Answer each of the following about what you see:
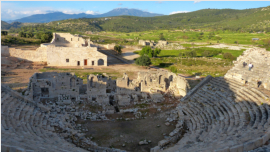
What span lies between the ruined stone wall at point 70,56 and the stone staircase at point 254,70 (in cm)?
2981

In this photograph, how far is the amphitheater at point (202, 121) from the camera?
9.71 metres

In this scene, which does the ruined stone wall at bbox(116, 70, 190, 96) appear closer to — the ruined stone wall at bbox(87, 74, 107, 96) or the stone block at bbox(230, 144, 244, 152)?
the ruined stone wall at bbox(87, 74, 107, 96)

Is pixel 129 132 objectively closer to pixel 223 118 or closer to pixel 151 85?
pixel 223 118

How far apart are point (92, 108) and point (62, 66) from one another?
25.8m

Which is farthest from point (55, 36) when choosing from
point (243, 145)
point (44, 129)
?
point (243, 145)

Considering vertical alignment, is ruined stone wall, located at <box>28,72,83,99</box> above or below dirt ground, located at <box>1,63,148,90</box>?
above

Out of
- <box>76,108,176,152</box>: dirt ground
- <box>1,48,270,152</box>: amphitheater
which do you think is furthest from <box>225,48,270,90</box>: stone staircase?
<box>76,108,176,152</box>: dirt ground

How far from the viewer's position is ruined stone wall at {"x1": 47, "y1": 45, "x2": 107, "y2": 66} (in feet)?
139

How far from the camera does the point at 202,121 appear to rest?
50.7 ft

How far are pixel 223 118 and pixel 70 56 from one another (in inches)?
1382

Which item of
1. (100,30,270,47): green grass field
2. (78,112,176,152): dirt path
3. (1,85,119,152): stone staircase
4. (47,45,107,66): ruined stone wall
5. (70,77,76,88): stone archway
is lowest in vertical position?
(78,112,176,152): dirt path

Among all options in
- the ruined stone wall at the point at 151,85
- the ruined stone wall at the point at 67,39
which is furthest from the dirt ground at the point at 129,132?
the ruined stone wall at the point at 67,39

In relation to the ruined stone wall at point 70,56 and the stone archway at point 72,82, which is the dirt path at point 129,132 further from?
the ruined stone wall at point 70,56

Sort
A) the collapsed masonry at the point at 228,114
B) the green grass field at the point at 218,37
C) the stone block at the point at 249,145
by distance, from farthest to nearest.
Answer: the green grass field at the point at 218,37
the collapsed masonry at the point at 228,114
the stone block at the point at 249,145
